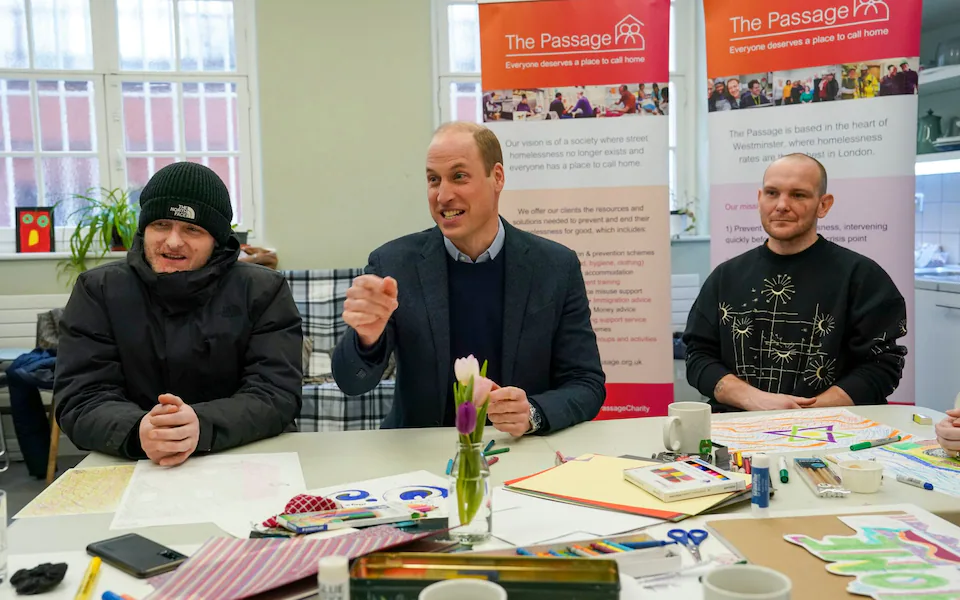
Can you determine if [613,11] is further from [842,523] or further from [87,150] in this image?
[87,150]

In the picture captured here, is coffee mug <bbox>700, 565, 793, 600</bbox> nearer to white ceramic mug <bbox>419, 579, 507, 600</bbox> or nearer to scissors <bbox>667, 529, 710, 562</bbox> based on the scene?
white ceramic mug <bbox>419, 579, 507, 600</bbox>

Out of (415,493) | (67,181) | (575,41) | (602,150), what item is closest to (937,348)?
(602,150)

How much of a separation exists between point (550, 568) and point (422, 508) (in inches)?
18.8

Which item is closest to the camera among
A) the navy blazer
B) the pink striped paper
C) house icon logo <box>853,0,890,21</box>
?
the pink striped paper

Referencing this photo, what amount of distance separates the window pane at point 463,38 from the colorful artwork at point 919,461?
4.16 m

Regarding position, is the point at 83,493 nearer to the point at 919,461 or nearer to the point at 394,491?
the point at 394,491

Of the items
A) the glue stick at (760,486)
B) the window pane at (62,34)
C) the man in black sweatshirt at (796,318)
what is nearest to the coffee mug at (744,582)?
the glue stick at (760,486)

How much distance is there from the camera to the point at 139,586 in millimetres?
1080

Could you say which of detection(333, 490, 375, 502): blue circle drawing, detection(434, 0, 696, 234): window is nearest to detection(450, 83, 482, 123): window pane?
detection(434, 0, 696, 234): window

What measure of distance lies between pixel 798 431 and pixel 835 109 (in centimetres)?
193

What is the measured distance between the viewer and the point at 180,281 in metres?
1.90

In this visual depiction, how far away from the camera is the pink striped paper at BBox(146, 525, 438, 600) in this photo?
0.99 meters

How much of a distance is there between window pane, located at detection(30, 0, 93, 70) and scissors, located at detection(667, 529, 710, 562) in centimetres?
493

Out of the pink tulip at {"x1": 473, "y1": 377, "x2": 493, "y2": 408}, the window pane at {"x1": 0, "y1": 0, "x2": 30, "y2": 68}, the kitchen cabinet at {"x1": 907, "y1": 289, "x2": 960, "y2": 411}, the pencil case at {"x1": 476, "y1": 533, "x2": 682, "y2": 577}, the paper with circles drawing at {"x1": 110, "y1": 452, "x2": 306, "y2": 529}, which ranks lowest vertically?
the kitchen cabinet at {"x1": 907, "y1": 289, "x2": 960, "y2": 411}
